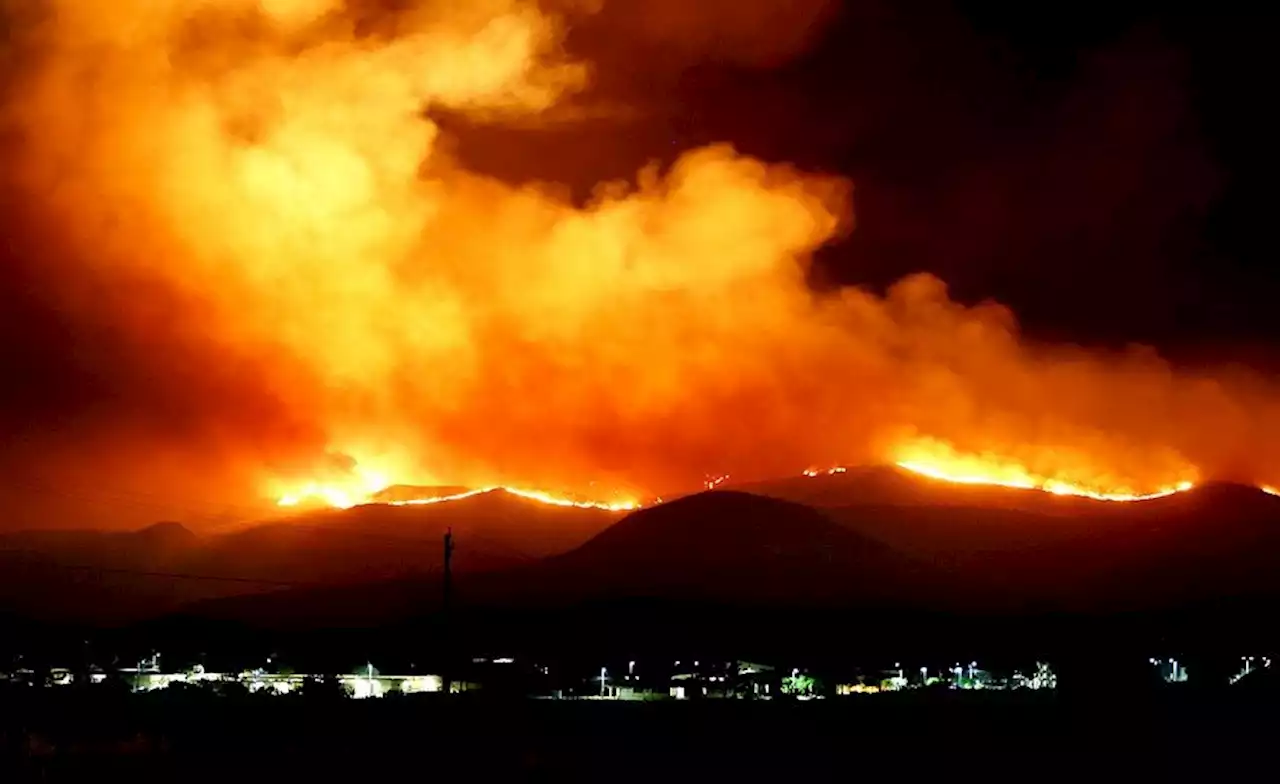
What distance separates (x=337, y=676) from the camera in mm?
79312

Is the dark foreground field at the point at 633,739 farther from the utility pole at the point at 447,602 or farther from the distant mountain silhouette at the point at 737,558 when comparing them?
the distant mountain silhouette at the point at 737,558

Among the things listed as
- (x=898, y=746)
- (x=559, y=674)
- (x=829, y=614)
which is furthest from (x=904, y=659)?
(x=898, y=746)

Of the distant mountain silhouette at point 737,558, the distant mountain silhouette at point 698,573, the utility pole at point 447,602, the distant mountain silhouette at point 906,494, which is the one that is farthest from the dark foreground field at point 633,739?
the distant mountain silhouette at point 906,494

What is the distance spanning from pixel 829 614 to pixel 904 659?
15.0 m

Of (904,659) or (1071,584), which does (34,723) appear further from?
(1071,584)

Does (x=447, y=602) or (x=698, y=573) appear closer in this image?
(x=447, y=602)

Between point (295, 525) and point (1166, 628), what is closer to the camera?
point (1166, 628)

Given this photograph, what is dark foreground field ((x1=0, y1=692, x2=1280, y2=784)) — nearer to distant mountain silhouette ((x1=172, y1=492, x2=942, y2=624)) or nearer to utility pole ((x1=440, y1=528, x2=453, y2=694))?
utility pole ((x1=440, y1=528, x2=453, y2=694))

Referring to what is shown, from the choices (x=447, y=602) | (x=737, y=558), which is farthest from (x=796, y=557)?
(x=447, y=602)

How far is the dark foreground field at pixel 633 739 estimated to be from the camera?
3130cm

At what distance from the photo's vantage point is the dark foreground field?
31.3 m

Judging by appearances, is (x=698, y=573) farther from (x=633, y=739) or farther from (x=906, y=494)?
(x=633, y=739)

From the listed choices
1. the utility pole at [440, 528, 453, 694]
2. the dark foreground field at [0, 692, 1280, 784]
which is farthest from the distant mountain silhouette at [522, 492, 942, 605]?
the dark foreground field at [0, 692, 1280, 784]

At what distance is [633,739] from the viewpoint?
40.4 m
